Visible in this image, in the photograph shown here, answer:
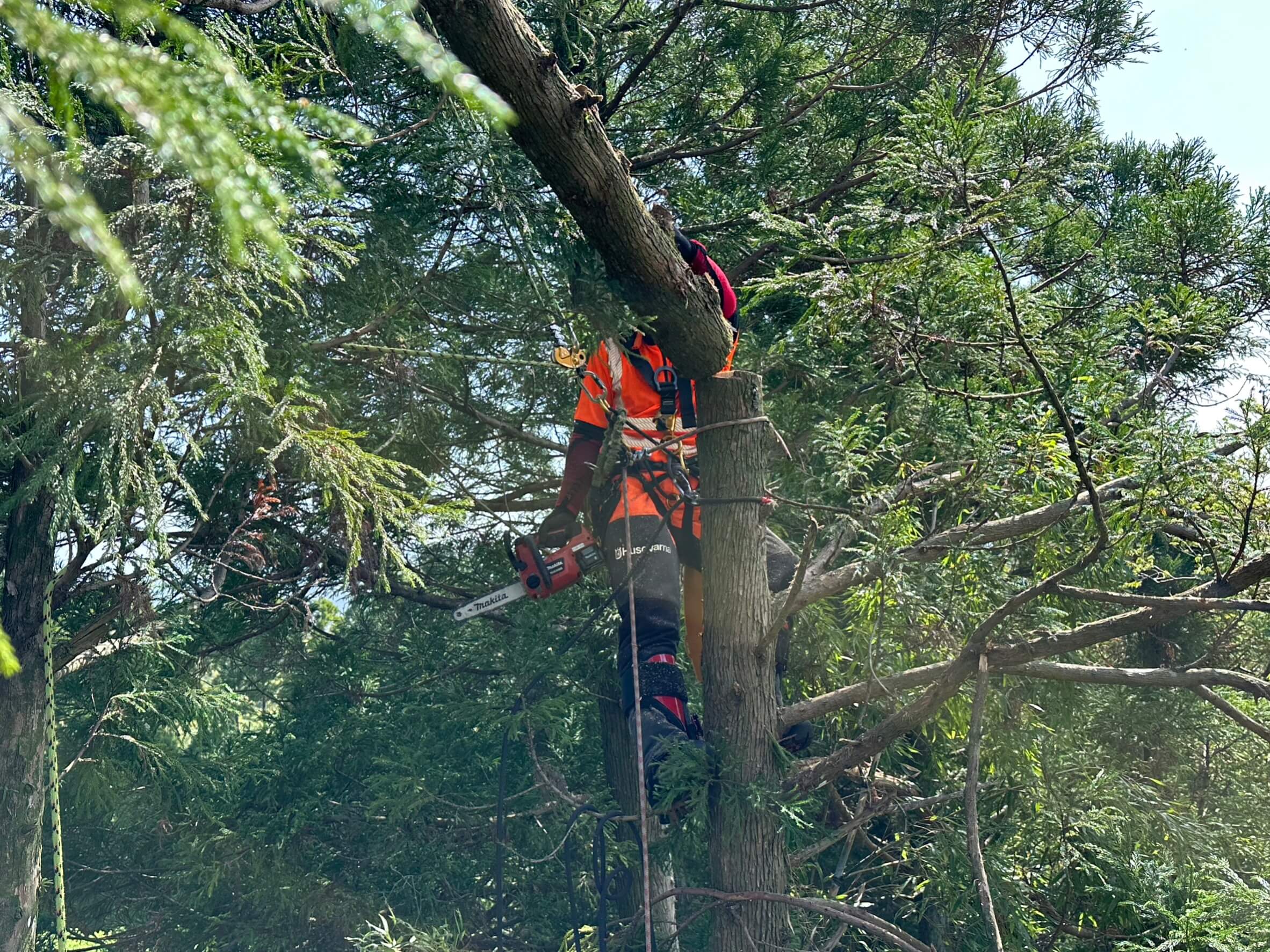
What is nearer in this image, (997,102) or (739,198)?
(739,198)

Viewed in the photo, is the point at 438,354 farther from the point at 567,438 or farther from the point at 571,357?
the point at 567,438

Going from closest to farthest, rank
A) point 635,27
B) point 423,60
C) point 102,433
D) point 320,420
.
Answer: point 423,60, point 102,433, point 320,420, point 635,27

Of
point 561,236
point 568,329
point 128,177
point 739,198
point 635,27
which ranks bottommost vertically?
point 568,329

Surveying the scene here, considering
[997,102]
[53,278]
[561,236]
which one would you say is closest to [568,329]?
[561,236]

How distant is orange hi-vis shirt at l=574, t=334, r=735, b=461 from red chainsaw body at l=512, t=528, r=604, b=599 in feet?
1.67

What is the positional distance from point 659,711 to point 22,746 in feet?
10.4


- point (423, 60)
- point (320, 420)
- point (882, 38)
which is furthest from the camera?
point (882, 38)

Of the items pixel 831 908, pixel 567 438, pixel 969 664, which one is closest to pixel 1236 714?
pixel 969 664

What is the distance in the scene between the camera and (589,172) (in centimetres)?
376

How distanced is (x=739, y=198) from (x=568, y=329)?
2440mm

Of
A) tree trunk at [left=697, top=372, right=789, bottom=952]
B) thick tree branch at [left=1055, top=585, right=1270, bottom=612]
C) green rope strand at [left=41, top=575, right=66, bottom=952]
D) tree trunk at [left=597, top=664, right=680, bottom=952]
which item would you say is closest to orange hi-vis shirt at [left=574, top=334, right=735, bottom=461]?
tree trunk at [left=697, top=372, right=789, bottom=952]

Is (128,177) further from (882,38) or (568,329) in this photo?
(882,38)

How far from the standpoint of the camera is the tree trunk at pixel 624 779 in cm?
683

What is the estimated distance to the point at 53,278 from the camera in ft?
16.7
